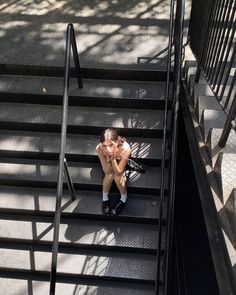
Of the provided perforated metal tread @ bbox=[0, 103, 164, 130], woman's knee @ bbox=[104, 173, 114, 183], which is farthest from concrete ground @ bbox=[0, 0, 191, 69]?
woman's knee @ bbox=[104, 173, 114, 183]

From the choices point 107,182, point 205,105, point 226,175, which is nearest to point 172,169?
point 226,175

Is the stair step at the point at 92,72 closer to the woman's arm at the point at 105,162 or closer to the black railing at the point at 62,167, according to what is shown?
the black railing at the point at 62,167

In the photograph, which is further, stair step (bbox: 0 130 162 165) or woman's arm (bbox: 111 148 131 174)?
stair step (bbox: 0 130 162 165)

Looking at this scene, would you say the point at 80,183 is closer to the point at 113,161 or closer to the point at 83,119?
the point at 113,161

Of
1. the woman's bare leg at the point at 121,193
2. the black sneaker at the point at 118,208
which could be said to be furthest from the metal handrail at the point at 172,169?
the black sneaker at the point at 118,208

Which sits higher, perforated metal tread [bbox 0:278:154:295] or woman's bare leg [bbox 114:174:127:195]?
woman's bare leg [bbox 114:174:127:195]

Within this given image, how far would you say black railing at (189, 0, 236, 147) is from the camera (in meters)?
2.41

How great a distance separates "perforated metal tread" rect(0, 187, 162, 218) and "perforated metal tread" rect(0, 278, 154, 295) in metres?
0.73

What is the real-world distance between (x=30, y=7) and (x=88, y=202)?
9.23ft

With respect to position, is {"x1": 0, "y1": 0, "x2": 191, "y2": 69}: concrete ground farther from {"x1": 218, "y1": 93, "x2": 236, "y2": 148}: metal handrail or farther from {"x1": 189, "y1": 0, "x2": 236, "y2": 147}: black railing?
{"x1": 218, "y1": 93, "x2": 236, "y2": 148}: metal handrail

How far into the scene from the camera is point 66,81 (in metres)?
3.29

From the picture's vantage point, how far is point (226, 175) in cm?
231

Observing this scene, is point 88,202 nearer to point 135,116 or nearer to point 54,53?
point 135,116

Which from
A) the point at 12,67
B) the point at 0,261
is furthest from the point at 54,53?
the point at 0,261
